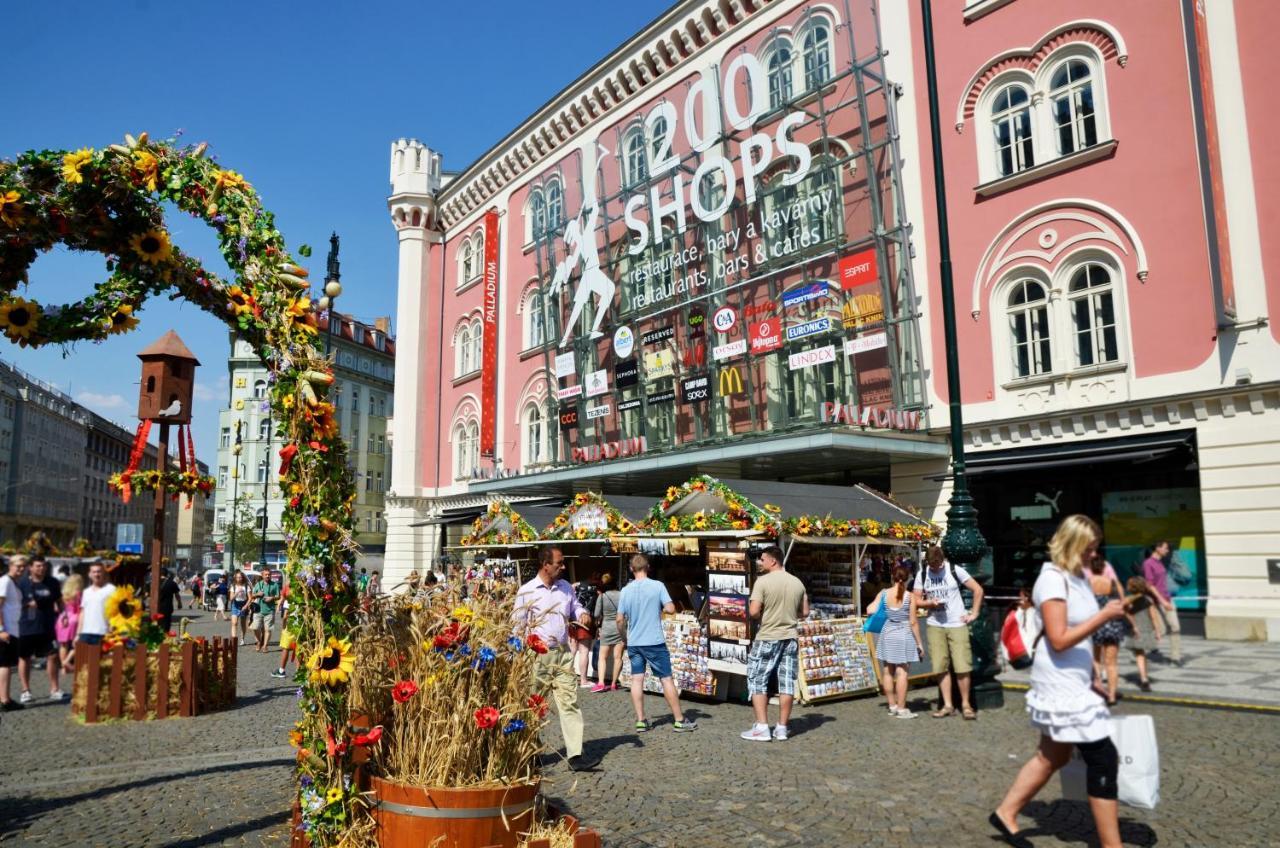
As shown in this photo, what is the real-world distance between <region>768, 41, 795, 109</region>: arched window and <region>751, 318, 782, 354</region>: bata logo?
5.92 m

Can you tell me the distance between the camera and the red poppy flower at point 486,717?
460 cm

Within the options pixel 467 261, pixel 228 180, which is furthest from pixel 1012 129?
pixel 467 261

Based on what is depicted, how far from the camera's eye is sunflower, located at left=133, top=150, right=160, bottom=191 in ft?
18.0

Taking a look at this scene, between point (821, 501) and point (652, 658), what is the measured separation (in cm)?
511

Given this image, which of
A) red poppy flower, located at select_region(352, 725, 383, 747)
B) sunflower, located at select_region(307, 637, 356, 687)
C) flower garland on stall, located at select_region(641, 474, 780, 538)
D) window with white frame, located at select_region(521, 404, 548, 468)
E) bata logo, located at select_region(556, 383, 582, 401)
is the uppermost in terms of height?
bata logo, located at select_region(556, 383, 582, 401)

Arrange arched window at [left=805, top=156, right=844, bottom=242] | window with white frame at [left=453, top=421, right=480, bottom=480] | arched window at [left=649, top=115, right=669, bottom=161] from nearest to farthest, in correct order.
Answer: arched window at [left=805, top=156, right=844, bottom=242]
arched window at [left=649, top=115, right=669, bottom=161]
window with white frame at [left=453, top=421, right=480, bottom=480]

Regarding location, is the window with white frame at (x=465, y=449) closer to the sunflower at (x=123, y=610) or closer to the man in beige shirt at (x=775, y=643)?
the man in beige shirt at (x=775, y=643)

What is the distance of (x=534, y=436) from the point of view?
32.8m

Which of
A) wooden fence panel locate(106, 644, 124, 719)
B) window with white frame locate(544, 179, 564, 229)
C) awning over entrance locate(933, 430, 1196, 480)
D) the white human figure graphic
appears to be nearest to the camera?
wooden fence panel locate(106, 644, 124, 719)

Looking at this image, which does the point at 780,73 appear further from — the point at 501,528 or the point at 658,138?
the point at 501,528

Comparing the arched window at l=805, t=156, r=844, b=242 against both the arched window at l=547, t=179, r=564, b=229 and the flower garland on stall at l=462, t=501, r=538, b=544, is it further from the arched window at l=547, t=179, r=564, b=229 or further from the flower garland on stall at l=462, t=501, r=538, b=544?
the arched window at l=547, t=179, r=564, b=229

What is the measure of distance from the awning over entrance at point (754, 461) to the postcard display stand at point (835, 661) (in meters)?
6.38

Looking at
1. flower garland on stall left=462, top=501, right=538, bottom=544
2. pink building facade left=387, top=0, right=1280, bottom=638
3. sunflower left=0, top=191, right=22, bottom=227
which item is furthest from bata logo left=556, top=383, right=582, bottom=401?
sunflower left=0, top=191, right=22, bottom=227

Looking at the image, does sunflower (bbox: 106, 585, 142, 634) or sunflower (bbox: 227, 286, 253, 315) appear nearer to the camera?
sunflower (bbox: 227, 286, 253, 315)
